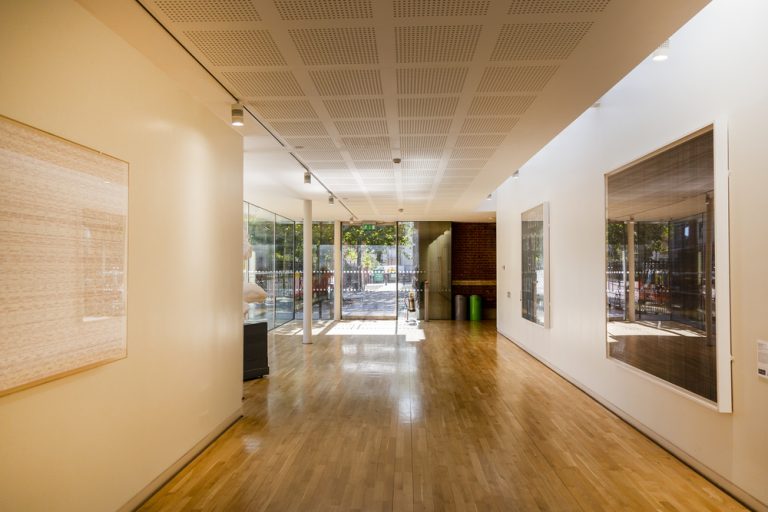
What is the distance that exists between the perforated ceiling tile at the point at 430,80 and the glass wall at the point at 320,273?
11.1 m

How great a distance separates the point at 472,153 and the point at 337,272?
9.28m

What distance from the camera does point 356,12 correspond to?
8.62 ft

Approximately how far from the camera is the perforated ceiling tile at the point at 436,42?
2.83 metres

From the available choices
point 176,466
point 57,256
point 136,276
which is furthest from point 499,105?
point 176,466

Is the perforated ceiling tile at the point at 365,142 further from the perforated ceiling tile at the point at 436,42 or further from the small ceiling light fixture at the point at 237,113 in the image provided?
the perforated ceiling tile at the point at 436,42

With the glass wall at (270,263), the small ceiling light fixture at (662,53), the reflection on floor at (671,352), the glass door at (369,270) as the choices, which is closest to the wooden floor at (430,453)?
the reflection on floor at (671,352)

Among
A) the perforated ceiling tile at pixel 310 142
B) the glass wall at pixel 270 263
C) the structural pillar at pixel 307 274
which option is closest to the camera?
the perforated ceiling tile at pixel 310 142

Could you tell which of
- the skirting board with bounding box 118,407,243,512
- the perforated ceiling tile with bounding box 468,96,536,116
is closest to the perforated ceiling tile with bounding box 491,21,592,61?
the perforated ceiling tile with bounding box 468,96,536,116

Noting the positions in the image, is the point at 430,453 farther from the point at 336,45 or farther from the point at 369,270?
the point at 369,270

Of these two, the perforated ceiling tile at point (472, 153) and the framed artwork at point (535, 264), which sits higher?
the perforated ceiling tile at point (472, 153)

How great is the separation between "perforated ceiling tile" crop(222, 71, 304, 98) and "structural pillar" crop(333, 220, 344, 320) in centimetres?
1060

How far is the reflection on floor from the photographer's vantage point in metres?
3.39

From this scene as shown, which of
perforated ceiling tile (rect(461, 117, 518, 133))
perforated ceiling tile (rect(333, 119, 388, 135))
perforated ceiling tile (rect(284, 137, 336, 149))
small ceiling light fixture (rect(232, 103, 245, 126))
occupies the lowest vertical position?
small ceiling light fixture (rect(232, 103, 245, 126))

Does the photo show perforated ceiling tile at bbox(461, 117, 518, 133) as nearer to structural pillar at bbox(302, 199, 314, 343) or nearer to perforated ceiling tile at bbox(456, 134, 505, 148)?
perforated ceiling tile at bbox(456, 134, 505, 148)
